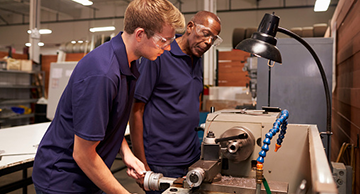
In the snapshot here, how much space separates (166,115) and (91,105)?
0.66 meters

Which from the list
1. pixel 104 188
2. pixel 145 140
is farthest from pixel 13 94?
pixel 104 188

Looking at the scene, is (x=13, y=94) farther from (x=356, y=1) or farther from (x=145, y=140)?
(x=356, y=1)

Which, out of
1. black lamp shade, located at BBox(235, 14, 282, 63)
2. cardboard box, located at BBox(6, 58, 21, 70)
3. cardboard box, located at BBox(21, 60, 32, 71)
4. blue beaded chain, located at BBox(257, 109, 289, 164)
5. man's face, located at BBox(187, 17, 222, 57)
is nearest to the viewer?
blue beaded chain, located at BBox(257, 109, 289, 164)

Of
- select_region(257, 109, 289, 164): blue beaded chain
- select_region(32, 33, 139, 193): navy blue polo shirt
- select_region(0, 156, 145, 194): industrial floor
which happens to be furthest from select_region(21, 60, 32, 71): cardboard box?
select_region(257, 109, 289, 164): blue beaded chain

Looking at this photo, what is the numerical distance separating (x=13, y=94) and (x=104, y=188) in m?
6.85

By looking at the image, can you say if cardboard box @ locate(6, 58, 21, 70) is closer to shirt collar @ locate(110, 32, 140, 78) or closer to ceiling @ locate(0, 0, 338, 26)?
ceiling @ locate(0, 0, 338, 26)

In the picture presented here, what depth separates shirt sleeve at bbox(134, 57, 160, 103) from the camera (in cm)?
142

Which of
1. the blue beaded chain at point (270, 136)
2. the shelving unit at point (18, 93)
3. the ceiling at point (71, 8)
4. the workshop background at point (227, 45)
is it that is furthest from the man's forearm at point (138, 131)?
the ceiling at point (71, 8)

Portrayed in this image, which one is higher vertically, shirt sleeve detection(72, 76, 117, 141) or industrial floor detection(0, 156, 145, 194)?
shirt sleeve detection(72, 76, 117, 141)

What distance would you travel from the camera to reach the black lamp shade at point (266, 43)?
Answer: 1.23 metres

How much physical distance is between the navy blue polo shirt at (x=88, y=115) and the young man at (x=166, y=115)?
14.6 inches

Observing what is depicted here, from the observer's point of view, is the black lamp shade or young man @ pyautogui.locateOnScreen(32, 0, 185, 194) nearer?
young man @ pyautogui.locateOnScreen(32, 0, 185, 194)

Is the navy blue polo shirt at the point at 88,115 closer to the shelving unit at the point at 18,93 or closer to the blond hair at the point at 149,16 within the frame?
the blond hair at the point at 149,16

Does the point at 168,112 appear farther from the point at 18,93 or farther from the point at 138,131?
the point at 18,93
